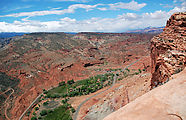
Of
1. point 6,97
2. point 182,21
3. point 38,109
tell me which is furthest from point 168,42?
point 6,97

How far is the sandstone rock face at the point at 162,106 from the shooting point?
6005 millimetres

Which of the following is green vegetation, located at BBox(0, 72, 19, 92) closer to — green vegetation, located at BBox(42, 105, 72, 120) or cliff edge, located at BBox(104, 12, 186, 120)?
green vegetation, located at BBox(42, 105, 72, 120)

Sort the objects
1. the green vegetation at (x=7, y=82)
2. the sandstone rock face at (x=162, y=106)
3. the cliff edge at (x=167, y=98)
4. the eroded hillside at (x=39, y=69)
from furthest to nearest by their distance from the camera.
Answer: the green vegetation at (x=7, y=82)
the eroded hillside at (x=39, y=69)
the cliff edge at (x=167, y=98)
the sandstone rock face at (x=162, y=106)

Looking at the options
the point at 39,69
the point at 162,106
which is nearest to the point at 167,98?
the point at 162,106

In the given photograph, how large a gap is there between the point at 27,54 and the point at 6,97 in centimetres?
4785

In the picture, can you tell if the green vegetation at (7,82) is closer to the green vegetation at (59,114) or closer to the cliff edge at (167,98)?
the green vegetation at (59,114)

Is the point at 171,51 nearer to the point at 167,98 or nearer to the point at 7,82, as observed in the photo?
the point at 167,98

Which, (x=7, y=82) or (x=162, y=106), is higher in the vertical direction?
(x=162, y=106)

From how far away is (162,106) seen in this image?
21.5 ft

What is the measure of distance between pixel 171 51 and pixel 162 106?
22.8 feet

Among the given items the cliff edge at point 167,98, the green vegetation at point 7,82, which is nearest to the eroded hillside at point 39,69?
the green vegetation at point 7,82

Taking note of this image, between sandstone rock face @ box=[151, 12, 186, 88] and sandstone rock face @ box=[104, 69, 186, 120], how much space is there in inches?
85.9

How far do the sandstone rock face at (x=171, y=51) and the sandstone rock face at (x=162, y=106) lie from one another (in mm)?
2181

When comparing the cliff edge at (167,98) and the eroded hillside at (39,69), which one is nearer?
the cliff edge at (167,98)
